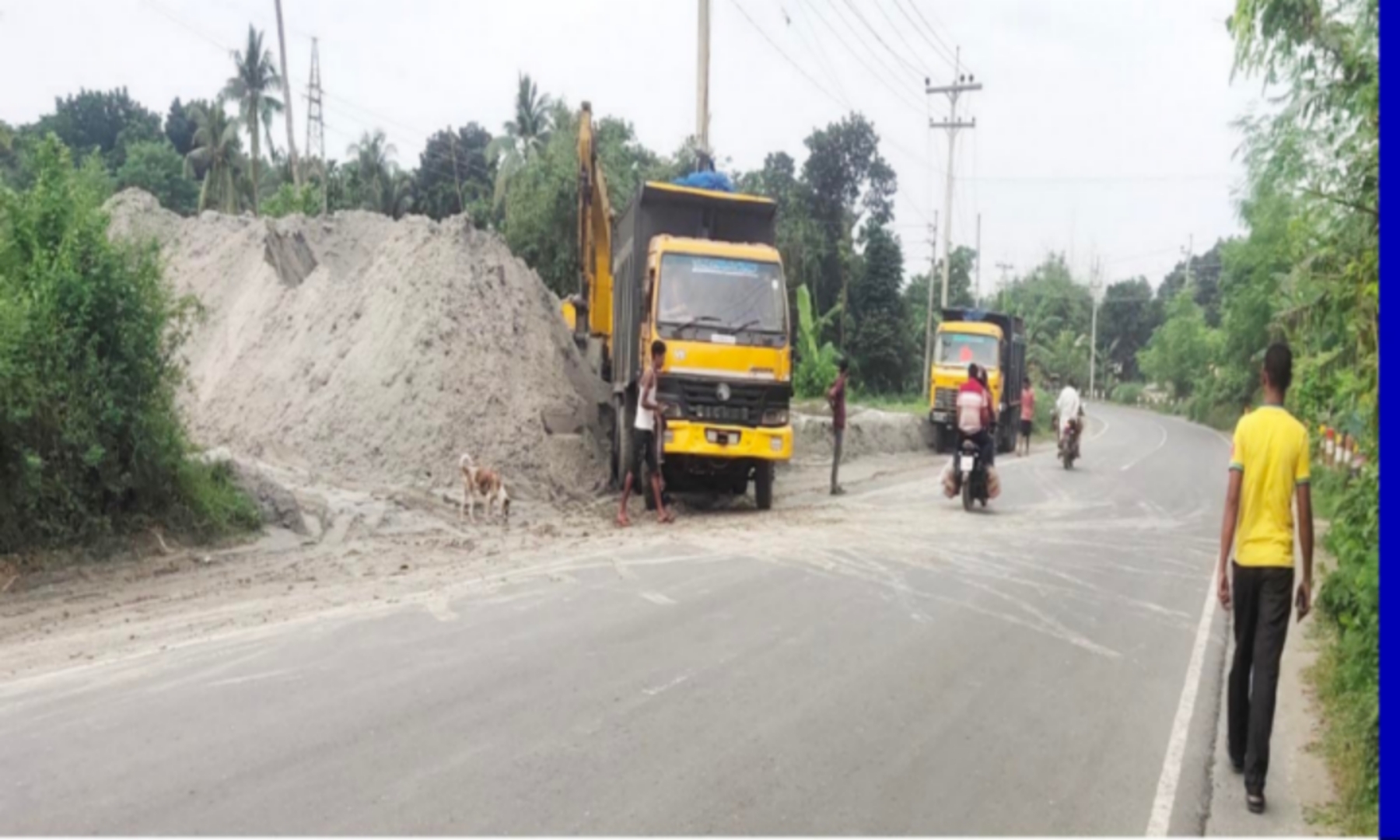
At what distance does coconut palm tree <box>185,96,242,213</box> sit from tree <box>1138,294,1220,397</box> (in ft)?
164

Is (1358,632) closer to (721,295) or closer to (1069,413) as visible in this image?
(721,295)

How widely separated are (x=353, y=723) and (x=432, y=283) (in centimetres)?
1398

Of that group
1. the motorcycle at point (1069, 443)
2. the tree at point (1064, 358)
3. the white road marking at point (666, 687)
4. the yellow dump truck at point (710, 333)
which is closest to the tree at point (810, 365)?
the motorcycle at point (1069, 443)

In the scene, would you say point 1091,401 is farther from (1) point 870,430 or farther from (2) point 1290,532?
(2) point 1290,532

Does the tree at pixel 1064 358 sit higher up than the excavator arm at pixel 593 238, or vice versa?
the excavator arm at pixel 593 238

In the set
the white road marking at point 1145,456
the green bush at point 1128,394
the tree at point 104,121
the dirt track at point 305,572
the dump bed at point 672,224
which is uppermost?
the tree at point 104,121

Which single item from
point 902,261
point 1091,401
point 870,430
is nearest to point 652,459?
point 870,430

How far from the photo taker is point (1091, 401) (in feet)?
279

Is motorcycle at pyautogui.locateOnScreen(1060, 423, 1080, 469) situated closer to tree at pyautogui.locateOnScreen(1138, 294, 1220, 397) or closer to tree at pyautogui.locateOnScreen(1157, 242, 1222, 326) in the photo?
tree at pyautogui.locateOnScreen(1138, 294, 1220, 397)

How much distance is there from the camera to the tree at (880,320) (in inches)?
1941

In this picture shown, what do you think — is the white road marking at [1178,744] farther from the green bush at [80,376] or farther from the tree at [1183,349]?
the tree at [1183,349]

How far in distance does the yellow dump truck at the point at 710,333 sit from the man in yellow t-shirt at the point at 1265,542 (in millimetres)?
9048
